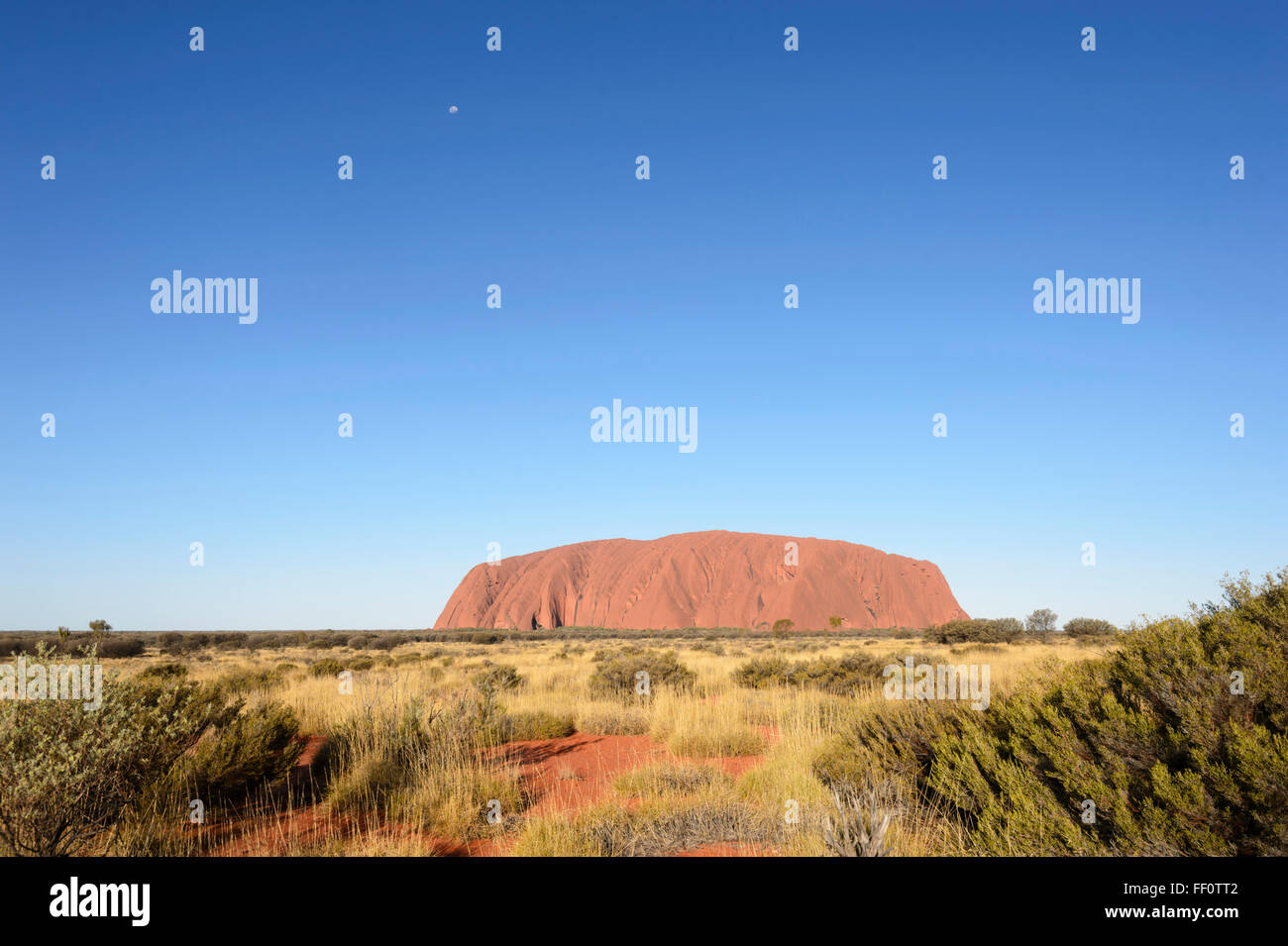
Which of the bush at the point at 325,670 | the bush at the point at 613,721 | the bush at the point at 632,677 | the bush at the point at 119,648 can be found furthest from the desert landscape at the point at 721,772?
the bush at the point at 119,648

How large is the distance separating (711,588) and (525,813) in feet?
264

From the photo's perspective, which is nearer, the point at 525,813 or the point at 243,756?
the point at 525,813

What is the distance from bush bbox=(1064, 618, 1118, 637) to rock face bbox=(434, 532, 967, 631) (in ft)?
116

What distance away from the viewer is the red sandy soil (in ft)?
17.2

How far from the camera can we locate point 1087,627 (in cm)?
4231

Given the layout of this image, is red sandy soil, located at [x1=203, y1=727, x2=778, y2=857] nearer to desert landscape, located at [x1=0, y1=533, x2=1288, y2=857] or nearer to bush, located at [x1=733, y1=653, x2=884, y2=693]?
desert landscape, located at [x1=0, y1=533, x2=1288, y2=857]

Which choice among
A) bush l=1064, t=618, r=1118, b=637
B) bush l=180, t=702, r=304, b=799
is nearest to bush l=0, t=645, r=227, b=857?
bush l=180, t=702, r=304, b=799

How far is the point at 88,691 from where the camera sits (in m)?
5.18

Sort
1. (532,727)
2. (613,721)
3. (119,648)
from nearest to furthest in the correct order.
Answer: (532,727)
(613,721)
(119,648)

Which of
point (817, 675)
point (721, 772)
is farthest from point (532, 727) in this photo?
point (817, 675)

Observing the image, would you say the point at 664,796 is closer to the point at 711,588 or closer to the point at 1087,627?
the point at 1087,627
